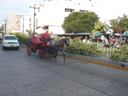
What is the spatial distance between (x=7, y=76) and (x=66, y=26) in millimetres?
42933

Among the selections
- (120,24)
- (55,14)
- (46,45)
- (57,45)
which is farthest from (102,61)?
(55,14)

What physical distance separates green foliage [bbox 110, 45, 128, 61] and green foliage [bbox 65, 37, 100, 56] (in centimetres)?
172

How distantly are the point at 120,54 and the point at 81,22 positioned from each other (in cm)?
3870

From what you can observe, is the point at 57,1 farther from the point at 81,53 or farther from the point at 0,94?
the point at 0,94

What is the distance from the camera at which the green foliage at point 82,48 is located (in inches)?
525

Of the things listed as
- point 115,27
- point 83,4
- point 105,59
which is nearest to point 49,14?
point 83,4

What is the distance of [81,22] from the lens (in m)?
49.3

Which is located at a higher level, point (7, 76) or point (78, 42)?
point (78, 42)

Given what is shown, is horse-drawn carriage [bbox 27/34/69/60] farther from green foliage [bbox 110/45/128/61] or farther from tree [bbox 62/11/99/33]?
tree [bbox 62/11/99/33]

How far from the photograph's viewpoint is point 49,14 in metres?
55.4

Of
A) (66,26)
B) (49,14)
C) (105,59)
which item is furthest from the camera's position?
(49,14)

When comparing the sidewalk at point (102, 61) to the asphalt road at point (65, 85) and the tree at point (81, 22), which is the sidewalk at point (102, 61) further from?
the tree at point (81, 22)

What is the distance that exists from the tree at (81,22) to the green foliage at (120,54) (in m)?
37.7

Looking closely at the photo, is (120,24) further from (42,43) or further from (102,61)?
(102,61)
